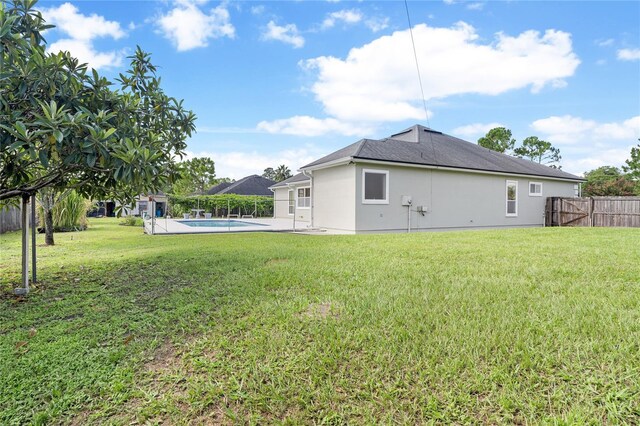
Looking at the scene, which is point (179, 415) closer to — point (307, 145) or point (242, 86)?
point (242, 86)

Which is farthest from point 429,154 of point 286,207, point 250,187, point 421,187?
point 250,187

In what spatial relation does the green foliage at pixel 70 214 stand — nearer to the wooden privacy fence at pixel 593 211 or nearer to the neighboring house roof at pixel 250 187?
the neighboring house roof at pixel 250 187

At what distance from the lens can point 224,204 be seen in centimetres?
2862

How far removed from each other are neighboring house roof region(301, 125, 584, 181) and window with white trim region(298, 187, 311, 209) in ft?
9.36

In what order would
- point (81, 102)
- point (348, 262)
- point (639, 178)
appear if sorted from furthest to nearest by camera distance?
point (639, 178)
point (348, 262)
point (81, 102)

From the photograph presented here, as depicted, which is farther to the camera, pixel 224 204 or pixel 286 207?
pixel 224 204

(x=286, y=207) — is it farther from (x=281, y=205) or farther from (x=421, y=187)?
(x=421, y=187)

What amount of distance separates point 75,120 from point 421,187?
1383 centimetres

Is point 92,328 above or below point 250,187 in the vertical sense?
below

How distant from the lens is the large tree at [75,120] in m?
3.45

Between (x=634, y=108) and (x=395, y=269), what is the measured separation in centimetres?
2660

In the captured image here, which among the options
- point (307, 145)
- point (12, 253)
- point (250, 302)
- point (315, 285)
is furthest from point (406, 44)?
point (307, 145)

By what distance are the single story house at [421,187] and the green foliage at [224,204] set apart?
8.81 m

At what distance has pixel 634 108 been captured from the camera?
22047 millimetres
